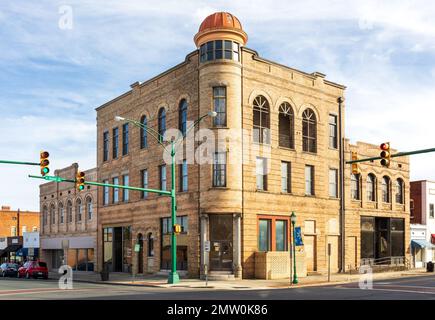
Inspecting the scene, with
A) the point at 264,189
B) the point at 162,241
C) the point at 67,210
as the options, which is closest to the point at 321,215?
the point at 264,189

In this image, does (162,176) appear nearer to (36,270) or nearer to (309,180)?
(309,180)

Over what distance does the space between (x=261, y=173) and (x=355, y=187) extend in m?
11.5

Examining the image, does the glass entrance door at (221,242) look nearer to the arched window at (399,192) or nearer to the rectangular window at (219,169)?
the rectangular window at (219,169)

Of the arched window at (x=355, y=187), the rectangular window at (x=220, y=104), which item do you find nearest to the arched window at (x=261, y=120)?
the rectangular window at (x=220, y=104)

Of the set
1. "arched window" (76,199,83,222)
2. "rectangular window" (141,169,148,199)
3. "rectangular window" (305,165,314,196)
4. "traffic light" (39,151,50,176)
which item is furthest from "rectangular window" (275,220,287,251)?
"arched window" (76,199,83,222)

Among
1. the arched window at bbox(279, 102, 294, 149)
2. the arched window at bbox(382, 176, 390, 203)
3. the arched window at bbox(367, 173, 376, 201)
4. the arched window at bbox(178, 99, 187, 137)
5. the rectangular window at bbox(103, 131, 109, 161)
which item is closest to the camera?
the arched window at bbox(178, 99, 187, 137)

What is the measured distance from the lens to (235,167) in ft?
119

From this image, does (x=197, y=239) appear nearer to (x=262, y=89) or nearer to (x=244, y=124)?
(x=244, y=124)

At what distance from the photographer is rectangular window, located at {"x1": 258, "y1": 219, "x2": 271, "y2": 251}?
1465 inches

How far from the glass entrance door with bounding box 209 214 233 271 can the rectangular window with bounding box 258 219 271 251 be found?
2.42 metres

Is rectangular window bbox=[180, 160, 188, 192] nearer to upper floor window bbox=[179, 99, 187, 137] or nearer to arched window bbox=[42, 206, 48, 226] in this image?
upper floor window bbox=[179, 99, 187, 137]

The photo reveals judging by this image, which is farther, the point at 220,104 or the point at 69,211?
the point at 69,211

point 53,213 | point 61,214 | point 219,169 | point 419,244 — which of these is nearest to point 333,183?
point 219,169
